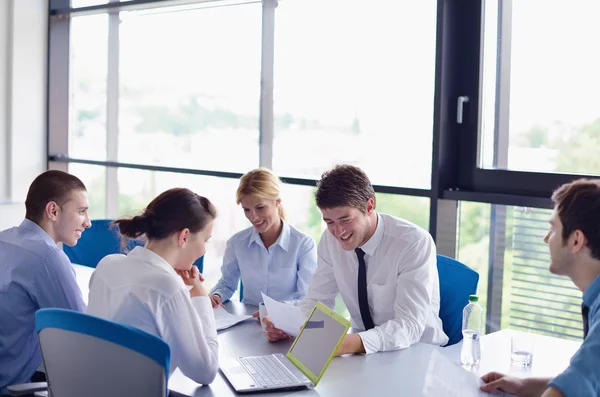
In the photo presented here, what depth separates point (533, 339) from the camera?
268 cm

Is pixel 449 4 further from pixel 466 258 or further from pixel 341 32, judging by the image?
pixel 466 258

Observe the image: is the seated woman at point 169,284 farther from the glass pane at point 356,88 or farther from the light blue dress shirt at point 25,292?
the glass pane at point 356,88

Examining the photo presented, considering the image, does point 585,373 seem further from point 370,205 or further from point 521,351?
point 370,205

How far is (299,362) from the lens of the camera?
7.48 feet

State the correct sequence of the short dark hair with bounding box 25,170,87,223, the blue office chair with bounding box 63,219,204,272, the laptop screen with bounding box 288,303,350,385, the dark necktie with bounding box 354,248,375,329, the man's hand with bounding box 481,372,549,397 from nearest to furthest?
1. the man's hand with bounding box 481,372,549,397
2. the laptop screen with bounding box 288,303,350,385
3. the dark necktie with bounding box 354,248,375,329
4. the short dark hair with bounding box 25,170,87,223
5. the blue office chair with bounding box 63,219,204,272

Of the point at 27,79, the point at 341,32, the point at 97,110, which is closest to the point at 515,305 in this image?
the point at 341,32

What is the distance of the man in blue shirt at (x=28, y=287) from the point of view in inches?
105

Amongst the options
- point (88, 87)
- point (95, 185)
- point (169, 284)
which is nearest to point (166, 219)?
point (169, 284)

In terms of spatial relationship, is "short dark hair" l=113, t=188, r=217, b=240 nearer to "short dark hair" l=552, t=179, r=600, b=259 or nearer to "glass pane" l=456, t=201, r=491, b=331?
"short dark hair" l=552, t=179, r=600, b=259

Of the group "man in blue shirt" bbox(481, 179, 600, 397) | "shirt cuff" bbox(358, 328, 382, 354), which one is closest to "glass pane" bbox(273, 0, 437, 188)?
"shirt cuff" bbox(358, 328, 382, 354)

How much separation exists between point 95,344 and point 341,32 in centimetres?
300

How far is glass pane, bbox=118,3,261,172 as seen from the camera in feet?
16.2

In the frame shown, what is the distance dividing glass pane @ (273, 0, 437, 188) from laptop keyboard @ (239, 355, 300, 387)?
6.23 ft

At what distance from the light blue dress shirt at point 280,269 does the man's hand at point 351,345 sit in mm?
1118
